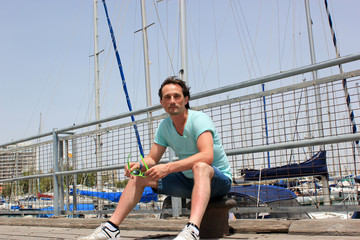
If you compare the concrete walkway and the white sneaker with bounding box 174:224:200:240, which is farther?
the concrete walkway

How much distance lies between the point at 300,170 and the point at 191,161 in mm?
1600

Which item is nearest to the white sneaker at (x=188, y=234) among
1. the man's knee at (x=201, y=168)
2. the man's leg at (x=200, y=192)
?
the man's leg at (x=200, y=192)

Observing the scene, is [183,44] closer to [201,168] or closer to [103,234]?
[201,168]

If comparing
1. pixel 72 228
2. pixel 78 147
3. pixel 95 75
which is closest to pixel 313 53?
pixel 95 75

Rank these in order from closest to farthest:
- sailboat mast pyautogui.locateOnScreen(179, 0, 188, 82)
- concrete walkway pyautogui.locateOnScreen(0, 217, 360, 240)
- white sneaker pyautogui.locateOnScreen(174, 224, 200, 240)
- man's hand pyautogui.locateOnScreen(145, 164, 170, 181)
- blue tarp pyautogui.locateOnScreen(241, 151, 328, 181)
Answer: white sneaker pyautogui.locateOnScreen(174, 224, 200, 240), man's hand pyautogui.locateOnScreen(145, 164, 170, 181), concrete walkway pyautogui.locateOnScreen(0, 217, 360, 240), blue tarp pyautogui.locateOnScreen(241, 151, 328, 181), sailboat mast pyautogui.locateOnScreen(179, 0, 188, 82)

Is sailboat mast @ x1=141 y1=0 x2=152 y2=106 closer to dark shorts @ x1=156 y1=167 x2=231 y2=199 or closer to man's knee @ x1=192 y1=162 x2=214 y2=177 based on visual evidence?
dark shorts @ x1=156 y1=167 x2=231 y2=199

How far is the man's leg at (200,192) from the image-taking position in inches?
94.4

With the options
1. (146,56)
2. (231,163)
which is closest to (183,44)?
(231,163)

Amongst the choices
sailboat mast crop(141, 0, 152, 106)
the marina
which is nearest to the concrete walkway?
the marina

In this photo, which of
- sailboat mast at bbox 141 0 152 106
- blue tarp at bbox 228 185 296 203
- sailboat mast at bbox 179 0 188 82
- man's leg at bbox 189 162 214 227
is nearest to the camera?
man's leg at bbox 189 162 214 227

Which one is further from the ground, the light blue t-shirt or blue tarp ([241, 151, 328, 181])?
the light blue t-shirt

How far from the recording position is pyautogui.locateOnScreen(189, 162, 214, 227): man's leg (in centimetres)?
240

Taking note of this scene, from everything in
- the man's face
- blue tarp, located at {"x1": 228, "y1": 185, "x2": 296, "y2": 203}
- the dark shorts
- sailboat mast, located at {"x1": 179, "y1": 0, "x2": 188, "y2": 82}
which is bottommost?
blue tarp, located at {"x1": 228, "y1": 185, "x2": 296, "y2": 203}

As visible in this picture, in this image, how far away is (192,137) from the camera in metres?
2.87
